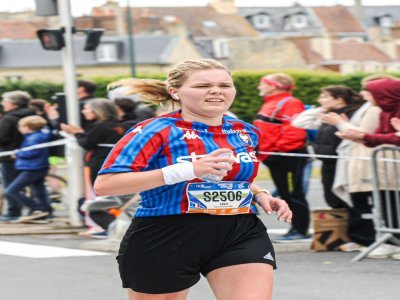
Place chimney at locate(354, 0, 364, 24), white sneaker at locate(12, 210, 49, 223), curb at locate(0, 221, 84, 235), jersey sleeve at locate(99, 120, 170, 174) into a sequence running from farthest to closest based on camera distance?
chimney at locate(354, 0, 364, 24) < white sneaker at locate(12, 210, 49, 223) < curb at locate(0, 221, 84, 235) < jersey sleeve at locate(99, 120, 170, 174)

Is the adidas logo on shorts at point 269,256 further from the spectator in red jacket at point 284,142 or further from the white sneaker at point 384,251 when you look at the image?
the spectator in red jacket at point 284,142

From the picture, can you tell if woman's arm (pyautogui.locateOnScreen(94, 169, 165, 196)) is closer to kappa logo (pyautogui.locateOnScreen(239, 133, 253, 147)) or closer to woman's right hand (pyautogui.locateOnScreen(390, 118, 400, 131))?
kappa logo (pyautogui.locateOnScreen(239, 133, 253, 147))

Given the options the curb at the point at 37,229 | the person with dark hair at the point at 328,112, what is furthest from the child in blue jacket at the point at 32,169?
the person with dark hair at the point at 328,112

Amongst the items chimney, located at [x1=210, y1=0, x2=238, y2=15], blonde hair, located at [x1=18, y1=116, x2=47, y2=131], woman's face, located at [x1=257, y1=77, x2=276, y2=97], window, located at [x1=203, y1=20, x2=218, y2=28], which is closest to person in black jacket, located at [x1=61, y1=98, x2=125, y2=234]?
blonde hair, located at [x1=18, y1=116, x2=47, y2=131]

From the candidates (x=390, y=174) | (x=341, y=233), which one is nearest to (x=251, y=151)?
(x=390, y=174)

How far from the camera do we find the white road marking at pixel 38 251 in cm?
1092

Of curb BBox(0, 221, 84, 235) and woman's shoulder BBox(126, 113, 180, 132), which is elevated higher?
woman's shoulder BBox(126, 113, 180, 132)

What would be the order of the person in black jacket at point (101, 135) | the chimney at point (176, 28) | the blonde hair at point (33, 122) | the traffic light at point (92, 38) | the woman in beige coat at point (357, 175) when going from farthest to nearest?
the chimney at point (176, 28) → the blonde hair at point (33, 122) → the traffic light at point (92, 38) → the person in black jacket at point (101, 135) → the woman in beige coat at point (357, 175)

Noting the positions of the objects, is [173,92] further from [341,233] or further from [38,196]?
[38,196]

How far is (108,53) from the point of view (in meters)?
81.2

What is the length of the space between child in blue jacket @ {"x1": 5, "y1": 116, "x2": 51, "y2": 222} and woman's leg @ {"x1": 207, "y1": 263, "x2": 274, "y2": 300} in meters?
8.64

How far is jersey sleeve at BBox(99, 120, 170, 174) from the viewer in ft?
16.9

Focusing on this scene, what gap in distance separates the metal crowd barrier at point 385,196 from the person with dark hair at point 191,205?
196 inches

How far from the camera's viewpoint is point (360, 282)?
914cm
